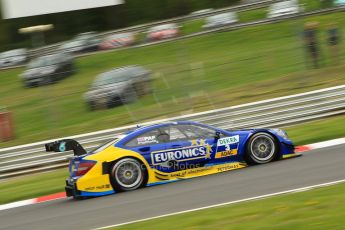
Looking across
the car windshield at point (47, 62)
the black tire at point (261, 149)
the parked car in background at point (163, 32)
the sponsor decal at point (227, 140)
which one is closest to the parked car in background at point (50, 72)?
the car windshield at point (47, 62)

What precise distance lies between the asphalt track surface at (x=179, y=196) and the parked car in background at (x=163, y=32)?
15535mm

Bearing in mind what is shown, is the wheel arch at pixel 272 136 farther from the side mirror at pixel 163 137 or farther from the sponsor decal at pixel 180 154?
the side mirror at pixel 163 137

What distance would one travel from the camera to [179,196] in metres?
9.93

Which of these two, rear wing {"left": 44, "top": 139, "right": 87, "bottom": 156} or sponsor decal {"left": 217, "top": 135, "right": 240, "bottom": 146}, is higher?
rear wing {"left": 44, "top": 139, "right": 87, "bottom": 156}

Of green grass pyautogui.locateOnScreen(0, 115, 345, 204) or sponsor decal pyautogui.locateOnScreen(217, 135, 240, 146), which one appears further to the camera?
green grass pyautogui.locateOnScreen(0, 115, 345, 204)

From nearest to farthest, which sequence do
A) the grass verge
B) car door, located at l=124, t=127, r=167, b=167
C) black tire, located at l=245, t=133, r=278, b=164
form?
the grass verge < car door, located at l=124, t=127, r=167, b=167 < black tire, located at l=245, t=133, r=278, b=164

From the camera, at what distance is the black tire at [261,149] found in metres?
→ 11.8

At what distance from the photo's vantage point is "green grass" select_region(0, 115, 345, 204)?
1296 cm

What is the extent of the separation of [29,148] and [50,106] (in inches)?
53.9

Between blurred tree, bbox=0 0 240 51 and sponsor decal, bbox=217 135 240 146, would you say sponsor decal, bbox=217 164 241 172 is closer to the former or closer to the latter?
sponsor decal, bbox=217 135 240 146

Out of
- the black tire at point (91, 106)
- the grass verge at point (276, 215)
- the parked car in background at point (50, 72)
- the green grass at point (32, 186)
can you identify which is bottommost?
the grass verge at point (276, 215)

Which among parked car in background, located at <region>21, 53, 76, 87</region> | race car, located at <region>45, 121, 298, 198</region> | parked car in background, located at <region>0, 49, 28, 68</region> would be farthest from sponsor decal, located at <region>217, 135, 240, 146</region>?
parked car in background, located at <region>0, 49, 28, 68</region>

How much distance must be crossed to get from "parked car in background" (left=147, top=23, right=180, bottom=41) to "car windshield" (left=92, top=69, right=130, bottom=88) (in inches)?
347

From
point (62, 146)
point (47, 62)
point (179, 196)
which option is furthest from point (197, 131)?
point (47, 62)
